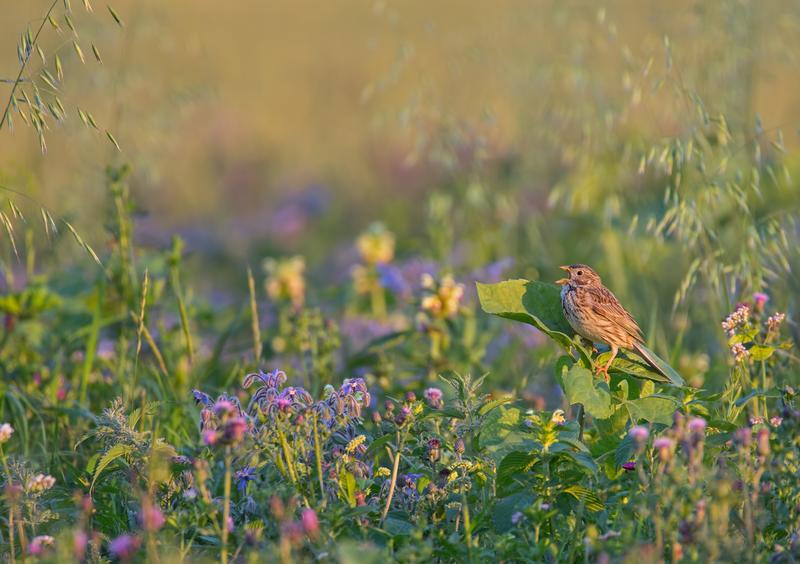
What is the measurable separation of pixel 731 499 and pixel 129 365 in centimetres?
270

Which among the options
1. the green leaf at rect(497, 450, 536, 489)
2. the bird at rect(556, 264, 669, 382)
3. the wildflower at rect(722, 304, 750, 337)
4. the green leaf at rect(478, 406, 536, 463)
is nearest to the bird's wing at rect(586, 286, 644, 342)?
the bird at rect(556, 264, 669, 382)

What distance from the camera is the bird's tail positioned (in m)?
3.12

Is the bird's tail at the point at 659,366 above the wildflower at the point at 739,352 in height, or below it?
below

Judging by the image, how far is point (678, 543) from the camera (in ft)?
8.07

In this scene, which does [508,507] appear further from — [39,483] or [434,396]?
[39,483]

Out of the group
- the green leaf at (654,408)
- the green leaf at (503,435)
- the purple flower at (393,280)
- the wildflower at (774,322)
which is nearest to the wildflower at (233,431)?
the green leaf at (503,435)

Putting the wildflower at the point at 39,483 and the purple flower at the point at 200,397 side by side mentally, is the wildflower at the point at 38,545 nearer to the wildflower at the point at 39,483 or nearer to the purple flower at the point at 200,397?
the wildflower at the point at 39,483

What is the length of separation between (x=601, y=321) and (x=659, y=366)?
0.75 feet

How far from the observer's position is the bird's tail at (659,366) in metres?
3.12

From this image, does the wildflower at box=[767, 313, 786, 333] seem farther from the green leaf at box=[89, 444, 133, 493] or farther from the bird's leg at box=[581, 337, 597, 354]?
the green leaf at box=[89, 444, 133, 493]

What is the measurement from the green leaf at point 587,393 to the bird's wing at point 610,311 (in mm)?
417

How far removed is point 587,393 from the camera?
2875 mm

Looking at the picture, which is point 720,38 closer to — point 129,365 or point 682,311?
point 682,311

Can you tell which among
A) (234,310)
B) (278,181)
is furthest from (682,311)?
(278,181)
